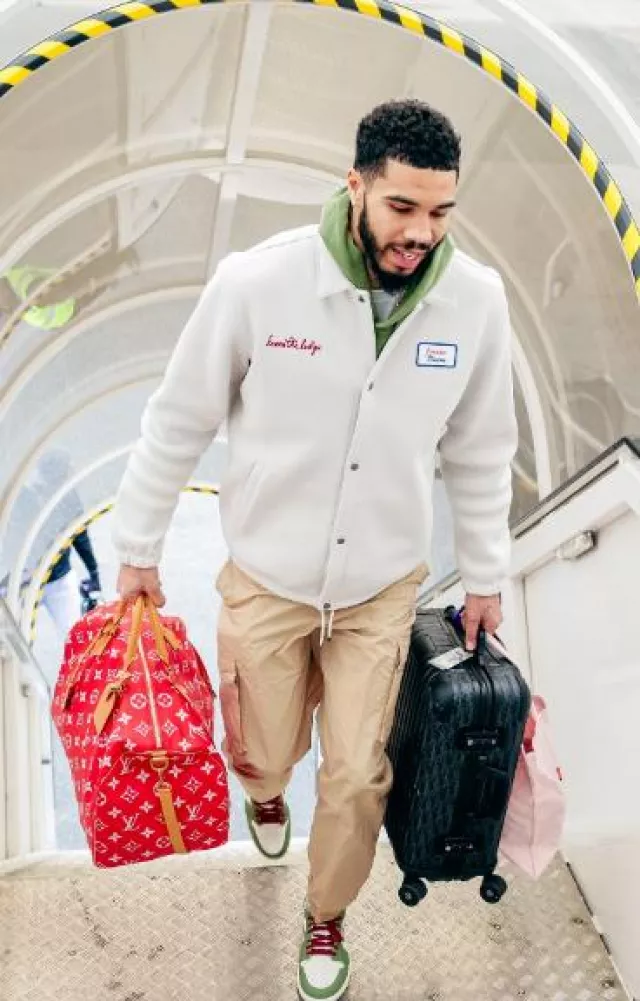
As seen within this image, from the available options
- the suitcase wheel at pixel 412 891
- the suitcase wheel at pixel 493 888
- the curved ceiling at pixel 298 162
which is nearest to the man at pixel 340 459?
the suitcase wheel at pixel 412 891

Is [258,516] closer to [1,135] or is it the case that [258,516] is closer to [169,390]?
[169,390]

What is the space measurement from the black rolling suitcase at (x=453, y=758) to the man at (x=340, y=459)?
3.2 inches

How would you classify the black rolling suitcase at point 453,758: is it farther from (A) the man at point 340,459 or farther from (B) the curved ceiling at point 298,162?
(B) the curved ceiling at point 298,162

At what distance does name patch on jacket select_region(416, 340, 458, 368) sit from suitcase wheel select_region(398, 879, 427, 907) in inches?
54.8

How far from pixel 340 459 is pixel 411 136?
73 centimetres

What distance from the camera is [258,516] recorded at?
8.54 feet

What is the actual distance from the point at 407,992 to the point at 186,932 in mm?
627

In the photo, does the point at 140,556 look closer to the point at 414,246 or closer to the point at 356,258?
the point at 356,258

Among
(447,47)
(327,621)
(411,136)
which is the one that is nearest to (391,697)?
(327,621)

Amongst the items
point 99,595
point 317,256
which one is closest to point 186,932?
point 317,256

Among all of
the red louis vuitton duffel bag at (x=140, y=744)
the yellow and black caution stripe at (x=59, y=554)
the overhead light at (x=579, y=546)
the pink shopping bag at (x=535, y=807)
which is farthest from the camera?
the yellow and black caution stripe at (x=59, y=554)

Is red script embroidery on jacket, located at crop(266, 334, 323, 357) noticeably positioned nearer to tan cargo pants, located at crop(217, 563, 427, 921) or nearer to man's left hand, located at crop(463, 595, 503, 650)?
tan cargo pants, located at crop(217, 563, 427, 921)

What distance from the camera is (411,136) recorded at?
2070 millimetres

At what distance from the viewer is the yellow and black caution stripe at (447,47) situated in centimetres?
295
